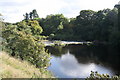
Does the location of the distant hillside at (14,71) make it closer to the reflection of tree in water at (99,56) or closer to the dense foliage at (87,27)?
the reflection of tree in water at (99,56)

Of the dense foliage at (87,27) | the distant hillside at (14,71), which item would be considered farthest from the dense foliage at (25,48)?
the dense foliage at (87,27)

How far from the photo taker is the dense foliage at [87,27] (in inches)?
1297

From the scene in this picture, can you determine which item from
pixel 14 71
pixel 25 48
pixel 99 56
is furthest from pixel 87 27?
pixel 14 71

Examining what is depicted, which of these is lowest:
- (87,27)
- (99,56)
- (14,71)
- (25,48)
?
(99,56)

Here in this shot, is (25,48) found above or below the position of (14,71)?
above

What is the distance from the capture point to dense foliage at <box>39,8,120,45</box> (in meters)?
33.0

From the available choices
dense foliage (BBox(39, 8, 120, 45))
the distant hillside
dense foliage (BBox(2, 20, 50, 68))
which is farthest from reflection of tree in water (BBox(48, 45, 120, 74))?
the distant hillside

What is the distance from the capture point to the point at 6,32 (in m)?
11.4

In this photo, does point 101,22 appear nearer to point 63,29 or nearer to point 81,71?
point 63,29

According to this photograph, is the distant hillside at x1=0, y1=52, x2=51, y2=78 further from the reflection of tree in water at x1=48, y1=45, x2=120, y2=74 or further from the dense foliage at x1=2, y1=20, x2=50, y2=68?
the reflection of tree in water at x1=48, y1=45, x2=120, y2=74

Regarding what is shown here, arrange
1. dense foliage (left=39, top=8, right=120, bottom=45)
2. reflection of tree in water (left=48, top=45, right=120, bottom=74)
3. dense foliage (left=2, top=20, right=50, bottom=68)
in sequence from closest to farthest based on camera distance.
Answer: dense foliage (left=2, top=20, right=50, bottom=68) → reflection of tree in water (left=48, top=45, right=120, bottom=74) → dense foliage (left=39, top=8, right=120, bottom=45)

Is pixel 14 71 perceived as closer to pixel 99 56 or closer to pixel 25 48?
pixel 25 48

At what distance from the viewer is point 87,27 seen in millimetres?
39531

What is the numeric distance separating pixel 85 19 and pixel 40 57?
31.7 metres
